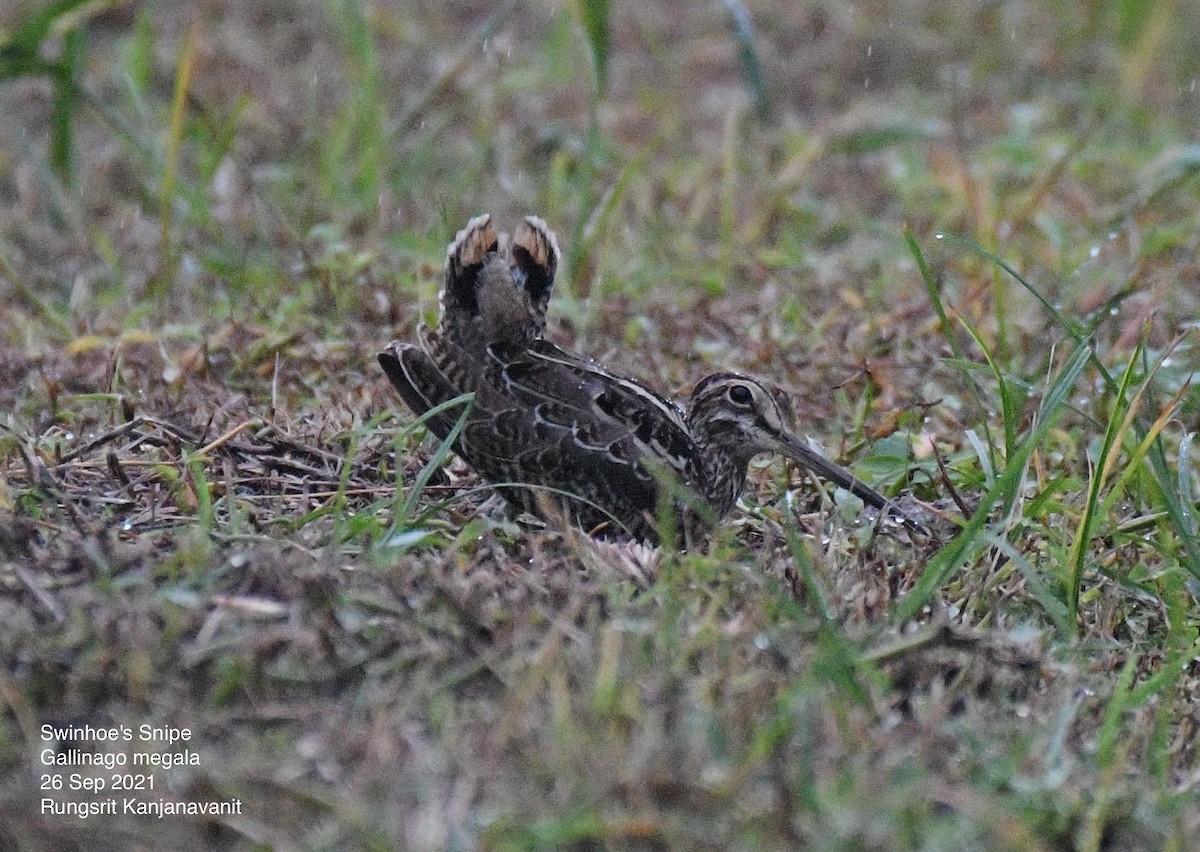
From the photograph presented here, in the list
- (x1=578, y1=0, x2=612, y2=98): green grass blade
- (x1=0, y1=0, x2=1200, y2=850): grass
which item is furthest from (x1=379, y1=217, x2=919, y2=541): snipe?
(x1=578, y1=0, x2=612, y2=98): green grass blade

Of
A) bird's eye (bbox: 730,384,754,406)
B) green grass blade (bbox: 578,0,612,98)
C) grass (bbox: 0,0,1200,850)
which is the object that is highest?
green grass blade (bbox: 578,0,612,98)

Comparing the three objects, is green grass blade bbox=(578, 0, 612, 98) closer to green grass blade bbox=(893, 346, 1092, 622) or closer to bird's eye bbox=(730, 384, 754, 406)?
bird's eye bbox=(730, 384, 754, 406)

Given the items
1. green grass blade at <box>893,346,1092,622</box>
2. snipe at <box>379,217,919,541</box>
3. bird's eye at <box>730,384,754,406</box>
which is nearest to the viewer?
green grass blade at <box>893,346,1092,622</box>

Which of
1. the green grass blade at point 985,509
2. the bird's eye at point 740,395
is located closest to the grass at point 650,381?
the green grass blade at point 985,509

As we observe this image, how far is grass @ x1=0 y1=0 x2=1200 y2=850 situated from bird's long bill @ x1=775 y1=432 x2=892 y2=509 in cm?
11

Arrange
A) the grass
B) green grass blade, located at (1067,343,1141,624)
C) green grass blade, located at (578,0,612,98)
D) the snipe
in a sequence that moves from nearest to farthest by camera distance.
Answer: the grass
green grass blade, located at (1067,343,1141,624)
the snipe
green grass blade, located at (578,0,612,98)

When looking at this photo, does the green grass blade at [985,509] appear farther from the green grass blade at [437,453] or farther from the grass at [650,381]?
the green grass blade at [437,453]

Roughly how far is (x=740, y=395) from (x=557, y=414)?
17.1 inches

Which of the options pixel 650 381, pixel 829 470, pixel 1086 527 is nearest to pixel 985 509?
pixel 1086 527

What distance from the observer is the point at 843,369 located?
5098 mm

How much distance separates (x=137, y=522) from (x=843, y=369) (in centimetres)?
227

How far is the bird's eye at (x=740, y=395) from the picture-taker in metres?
4.04

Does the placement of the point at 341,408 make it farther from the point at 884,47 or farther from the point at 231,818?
the point at 884,47

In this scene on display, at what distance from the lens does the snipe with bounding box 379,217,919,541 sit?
3.93 metres
